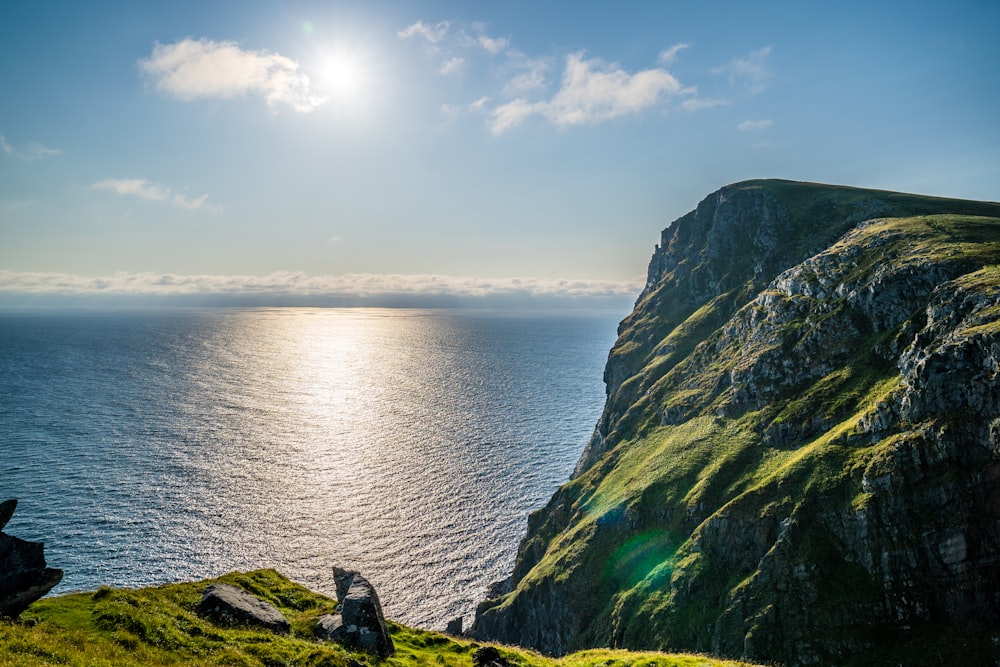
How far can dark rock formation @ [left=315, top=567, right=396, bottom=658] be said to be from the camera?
26719 mm

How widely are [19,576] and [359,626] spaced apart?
16.4m

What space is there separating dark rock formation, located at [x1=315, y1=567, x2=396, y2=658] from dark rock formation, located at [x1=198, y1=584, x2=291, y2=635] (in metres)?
2.62

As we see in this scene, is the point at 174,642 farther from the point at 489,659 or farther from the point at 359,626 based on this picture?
the point at 489,659

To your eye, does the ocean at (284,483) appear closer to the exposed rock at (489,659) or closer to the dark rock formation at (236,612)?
the exposed rock at (489,659)

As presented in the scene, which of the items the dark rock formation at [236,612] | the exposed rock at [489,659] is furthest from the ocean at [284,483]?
the dark rock formation at [236,612]

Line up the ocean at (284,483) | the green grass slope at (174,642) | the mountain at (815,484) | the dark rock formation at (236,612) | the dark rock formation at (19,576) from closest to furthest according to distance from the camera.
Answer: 1. the green grass slope at (174,642)
2. the dark rock formation at (19,576)
3. the dark rock formation at (236,612)
4. the mountain at (815,484)
5. the ocean at (284,483)

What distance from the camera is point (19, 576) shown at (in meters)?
21.3

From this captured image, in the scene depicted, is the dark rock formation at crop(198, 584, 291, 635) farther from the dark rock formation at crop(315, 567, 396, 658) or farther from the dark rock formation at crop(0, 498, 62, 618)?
the dark rock formation at crop(0, 498, 62, 618)

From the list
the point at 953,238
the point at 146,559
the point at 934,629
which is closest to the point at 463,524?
the point at 146,559

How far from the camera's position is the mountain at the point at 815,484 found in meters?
39.2

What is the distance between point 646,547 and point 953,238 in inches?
2385

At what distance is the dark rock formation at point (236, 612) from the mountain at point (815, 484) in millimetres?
37021

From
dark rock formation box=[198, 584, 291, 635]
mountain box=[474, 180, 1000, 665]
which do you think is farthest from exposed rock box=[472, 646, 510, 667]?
mountain box=[474, 180, 1000, 665]

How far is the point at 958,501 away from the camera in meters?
39.8
